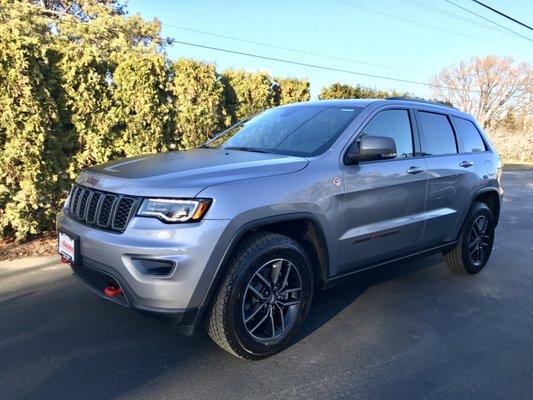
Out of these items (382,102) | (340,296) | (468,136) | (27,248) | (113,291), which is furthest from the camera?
(27,248)

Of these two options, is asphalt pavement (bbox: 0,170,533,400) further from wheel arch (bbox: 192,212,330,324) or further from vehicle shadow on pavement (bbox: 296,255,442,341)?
wheel arch (bbox: 192,212,330,324)

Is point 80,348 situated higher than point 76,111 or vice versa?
point 76,111

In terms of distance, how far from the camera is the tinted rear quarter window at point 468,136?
516cm

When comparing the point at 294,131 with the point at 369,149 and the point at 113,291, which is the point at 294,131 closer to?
the point at 369,149

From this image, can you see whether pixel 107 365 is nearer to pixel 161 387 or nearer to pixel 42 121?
pixel 161 387

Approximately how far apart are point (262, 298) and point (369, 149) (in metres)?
1.37

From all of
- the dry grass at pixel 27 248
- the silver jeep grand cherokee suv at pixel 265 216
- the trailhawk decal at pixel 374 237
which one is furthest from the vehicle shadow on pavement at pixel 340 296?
the dry grass at pixel 27 248

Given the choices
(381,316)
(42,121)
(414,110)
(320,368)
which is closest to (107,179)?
(320,368)

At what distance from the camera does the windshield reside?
12.6 feet

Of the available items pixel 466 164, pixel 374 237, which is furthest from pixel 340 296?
pixel 466 164

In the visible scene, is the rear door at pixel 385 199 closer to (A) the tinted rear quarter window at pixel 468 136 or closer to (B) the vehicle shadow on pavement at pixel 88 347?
(B) the vehicle shadow on pavement at pixel 88 347

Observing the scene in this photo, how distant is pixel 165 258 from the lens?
9.34 feet

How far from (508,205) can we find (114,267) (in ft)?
33.0

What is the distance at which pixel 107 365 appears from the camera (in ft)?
10.5
